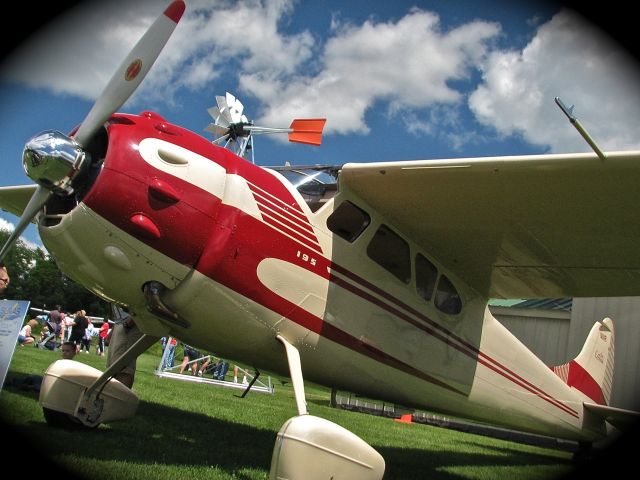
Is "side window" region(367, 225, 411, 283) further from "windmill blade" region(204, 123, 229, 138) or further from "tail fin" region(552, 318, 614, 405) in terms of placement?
"windmill blade" region(204, 123, 229, 138)

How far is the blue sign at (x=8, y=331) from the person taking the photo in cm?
468

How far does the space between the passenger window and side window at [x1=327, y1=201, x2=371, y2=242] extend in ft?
4.62

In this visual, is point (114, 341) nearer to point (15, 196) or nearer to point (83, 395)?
point (83, 395)

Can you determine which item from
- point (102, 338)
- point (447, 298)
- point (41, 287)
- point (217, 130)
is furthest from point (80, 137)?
point (41, 287)

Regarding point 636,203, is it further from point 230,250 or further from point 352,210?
point 230,250

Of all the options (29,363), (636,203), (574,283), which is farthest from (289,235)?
(29,363)

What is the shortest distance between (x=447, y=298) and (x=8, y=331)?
14.6ft

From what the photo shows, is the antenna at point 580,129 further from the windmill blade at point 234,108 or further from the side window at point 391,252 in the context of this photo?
the windmill blade at point 234,108

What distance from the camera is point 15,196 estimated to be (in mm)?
7949

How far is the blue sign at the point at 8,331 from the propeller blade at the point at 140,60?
168 centimetres

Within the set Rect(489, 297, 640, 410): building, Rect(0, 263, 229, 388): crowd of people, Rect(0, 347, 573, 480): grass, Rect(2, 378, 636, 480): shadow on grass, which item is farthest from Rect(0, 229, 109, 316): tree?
Rect(2, 378, 636, 480): shadow on grass

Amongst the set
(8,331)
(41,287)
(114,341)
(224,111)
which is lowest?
(8,331)

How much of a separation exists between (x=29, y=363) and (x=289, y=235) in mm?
8888

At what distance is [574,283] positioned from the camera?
22.6 ft
